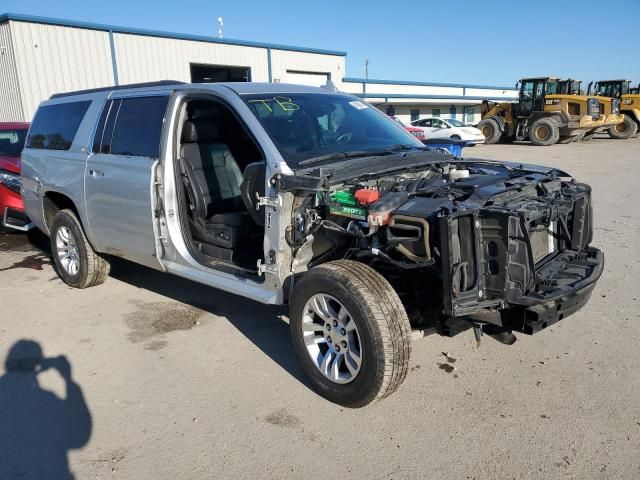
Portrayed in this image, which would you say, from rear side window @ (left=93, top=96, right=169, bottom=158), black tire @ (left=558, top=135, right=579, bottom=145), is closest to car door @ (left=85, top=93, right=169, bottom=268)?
rear side window @ (left=93, top=96, right=169, bottom=158)

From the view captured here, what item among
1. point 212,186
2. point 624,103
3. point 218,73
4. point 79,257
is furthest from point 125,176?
point 624,103

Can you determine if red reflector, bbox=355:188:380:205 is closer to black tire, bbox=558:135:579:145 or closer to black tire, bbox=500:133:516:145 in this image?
black tire, bbox=558:135:579:145

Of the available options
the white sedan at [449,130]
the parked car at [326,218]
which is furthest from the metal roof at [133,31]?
the parked car at [326,218]

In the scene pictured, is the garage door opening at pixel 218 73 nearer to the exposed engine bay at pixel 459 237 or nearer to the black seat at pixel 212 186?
the black seat at pixel 212 186

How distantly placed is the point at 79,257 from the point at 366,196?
144 inches

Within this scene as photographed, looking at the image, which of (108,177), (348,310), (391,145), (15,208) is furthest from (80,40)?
(348,310)

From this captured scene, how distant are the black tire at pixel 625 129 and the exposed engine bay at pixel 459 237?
1123 inches

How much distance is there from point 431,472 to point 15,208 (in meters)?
6.92

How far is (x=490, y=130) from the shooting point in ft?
87.1

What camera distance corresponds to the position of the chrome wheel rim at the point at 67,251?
18.3ft

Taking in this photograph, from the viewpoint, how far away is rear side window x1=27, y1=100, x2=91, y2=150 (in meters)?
5.37

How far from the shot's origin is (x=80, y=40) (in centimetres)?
1811

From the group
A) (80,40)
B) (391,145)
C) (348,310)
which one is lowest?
(348,310)

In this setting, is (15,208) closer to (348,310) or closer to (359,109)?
(359,109)
